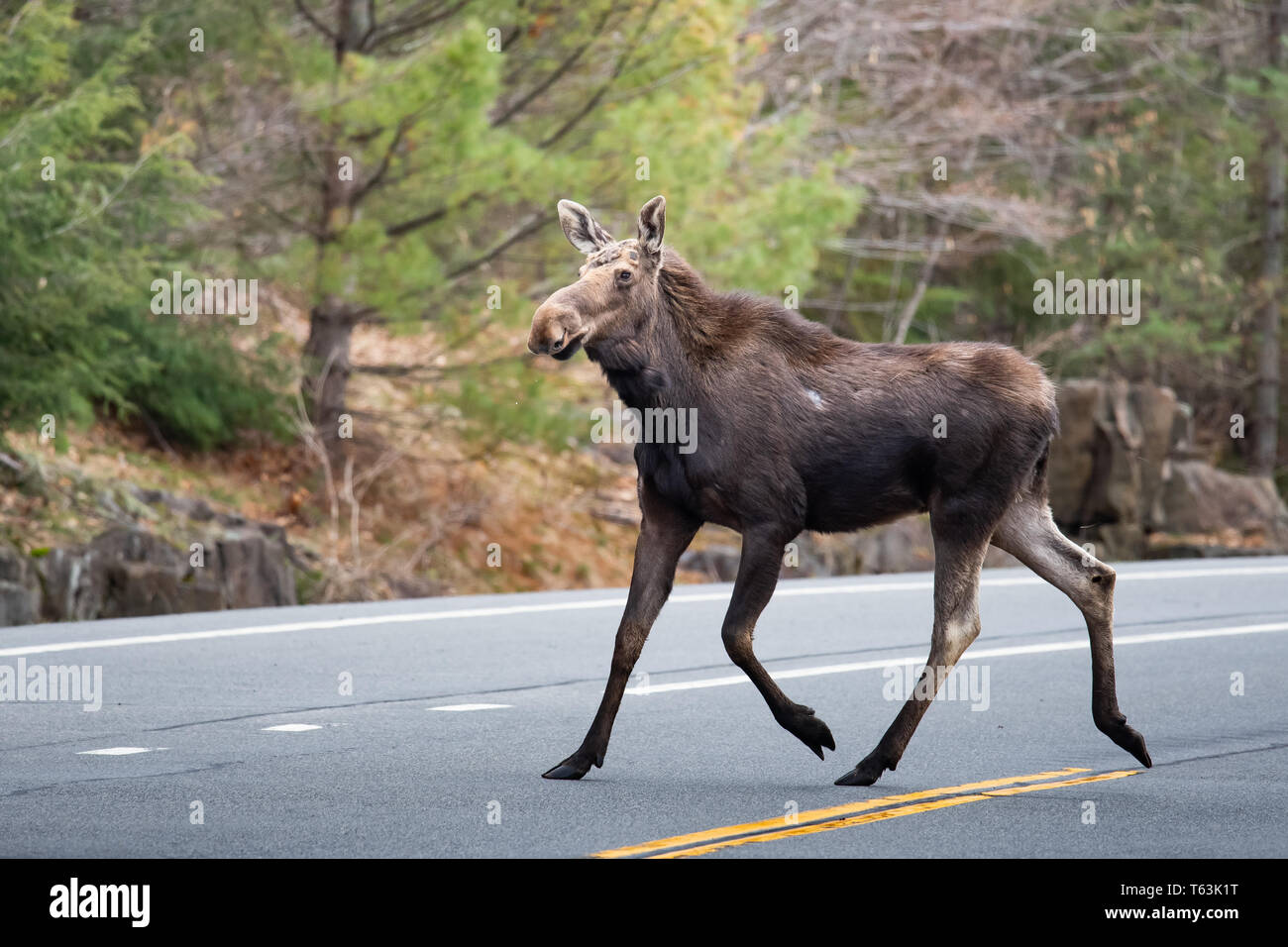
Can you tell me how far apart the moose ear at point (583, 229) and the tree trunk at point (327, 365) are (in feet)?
44.0

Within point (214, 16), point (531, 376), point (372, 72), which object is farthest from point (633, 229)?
point (214, 16)

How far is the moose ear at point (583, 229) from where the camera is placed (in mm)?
8023

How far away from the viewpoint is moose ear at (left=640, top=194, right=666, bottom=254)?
782cm

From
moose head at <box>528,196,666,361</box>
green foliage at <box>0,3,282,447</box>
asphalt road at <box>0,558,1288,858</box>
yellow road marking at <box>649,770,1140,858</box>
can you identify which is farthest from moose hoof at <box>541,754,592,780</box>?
green foliage at <box>0,3,282,447</box>

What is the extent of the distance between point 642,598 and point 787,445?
900mm

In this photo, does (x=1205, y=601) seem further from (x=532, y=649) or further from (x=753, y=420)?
(x=753, y=420)

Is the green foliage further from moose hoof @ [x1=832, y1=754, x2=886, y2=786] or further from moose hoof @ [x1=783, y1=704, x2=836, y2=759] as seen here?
moose hoof @ [x1=832, y1=754, x2=886, y2=786]

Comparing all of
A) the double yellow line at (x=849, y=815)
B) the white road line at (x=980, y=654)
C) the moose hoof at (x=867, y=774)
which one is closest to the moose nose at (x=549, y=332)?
the double yellow line at (x=849, y=815)

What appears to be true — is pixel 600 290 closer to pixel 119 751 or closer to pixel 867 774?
pixel 867 774

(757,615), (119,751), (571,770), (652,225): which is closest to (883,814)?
(757,615)

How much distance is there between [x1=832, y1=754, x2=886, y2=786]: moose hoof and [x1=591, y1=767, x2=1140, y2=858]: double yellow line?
0.59ft

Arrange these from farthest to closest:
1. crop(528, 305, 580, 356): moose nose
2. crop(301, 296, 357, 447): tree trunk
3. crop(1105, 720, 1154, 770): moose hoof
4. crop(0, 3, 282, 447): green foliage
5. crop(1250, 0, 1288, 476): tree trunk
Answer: crop(1250, 0, 1288, 476): tree trunk, crop(301, 296, 357, 447): tree trunk, crop(0, 3, 282, 447): green foliage, crop(1105, 720, 1154, 770): moose hoof, crop(528, 305, 580, 356): moose nose

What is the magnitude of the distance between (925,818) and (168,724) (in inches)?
162

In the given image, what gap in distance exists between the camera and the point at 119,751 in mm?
8430
